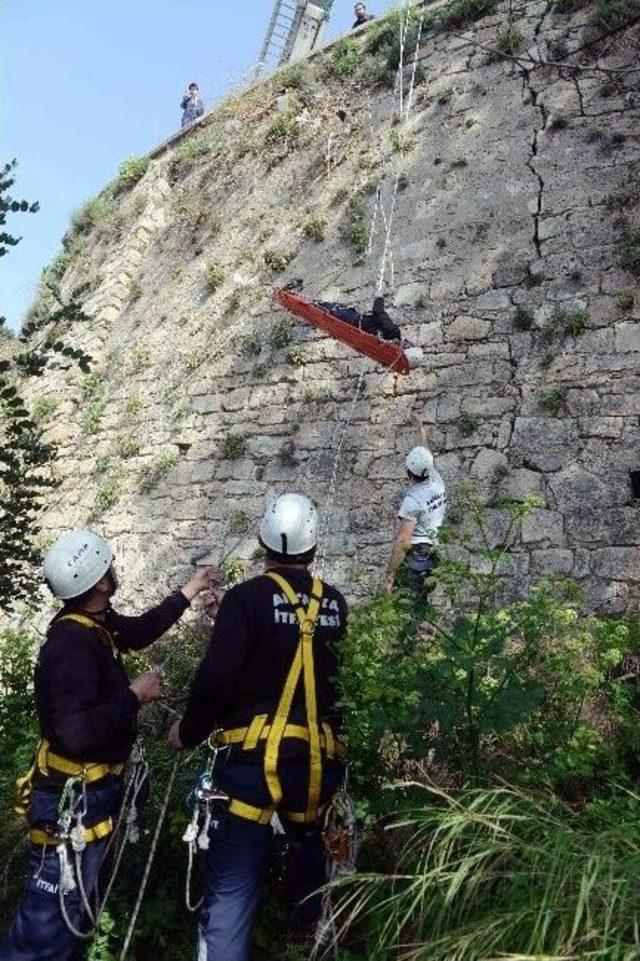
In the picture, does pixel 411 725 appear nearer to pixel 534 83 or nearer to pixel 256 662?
pixel 256 662

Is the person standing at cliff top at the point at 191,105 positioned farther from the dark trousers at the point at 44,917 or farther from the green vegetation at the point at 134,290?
the dark trousers at the point at 44,917

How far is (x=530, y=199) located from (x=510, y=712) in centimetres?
523

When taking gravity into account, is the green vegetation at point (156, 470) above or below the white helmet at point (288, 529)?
above

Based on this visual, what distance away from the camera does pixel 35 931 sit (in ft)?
8.91

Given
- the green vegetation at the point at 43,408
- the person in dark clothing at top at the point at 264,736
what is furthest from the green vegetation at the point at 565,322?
the green vegetation at the point at 43,408

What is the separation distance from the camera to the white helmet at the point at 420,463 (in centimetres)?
561

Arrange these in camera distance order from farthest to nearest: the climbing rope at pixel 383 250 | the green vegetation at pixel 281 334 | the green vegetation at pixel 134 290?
1. the green vegetation at pixel 134 290
2. the green vegetation at pixel 281 334
3. the climbing rope at pixel 383 250

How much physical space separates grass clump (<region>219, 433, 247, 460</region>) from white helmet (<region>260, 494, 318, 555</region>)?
425 cm

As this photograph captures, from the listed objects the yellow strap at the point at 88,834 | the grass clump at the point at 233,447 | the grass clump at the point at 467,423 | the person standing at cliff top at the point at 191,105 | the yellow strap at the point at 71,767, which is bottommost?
the yellow strap at the point at 88,834

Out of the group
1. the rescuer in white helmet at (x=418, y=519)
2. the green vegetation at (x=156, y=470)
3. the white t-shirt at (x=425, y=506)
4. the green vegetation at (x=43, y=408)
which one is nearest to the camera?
the rescuer in white helmet at (x=418, y=519)

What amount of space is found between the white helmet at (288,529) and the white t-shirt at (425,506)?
7.98 ft

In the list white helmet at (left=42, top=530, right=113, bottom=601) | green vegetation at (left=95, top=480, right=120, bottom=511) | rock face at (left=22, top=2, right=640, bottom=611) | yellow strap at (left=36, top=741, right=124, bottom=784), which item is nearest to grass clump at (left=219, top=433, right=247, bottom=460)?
rock face at (left=22, top=2, right=640, bottom=611)

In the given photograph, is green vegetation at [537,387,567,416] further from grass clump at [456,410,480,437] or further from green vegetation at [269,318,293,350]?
green vegetation at [269,318,293,350]

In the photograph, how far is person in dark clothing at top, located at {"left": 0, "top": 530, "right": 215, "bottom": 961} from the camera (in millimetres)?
2719
